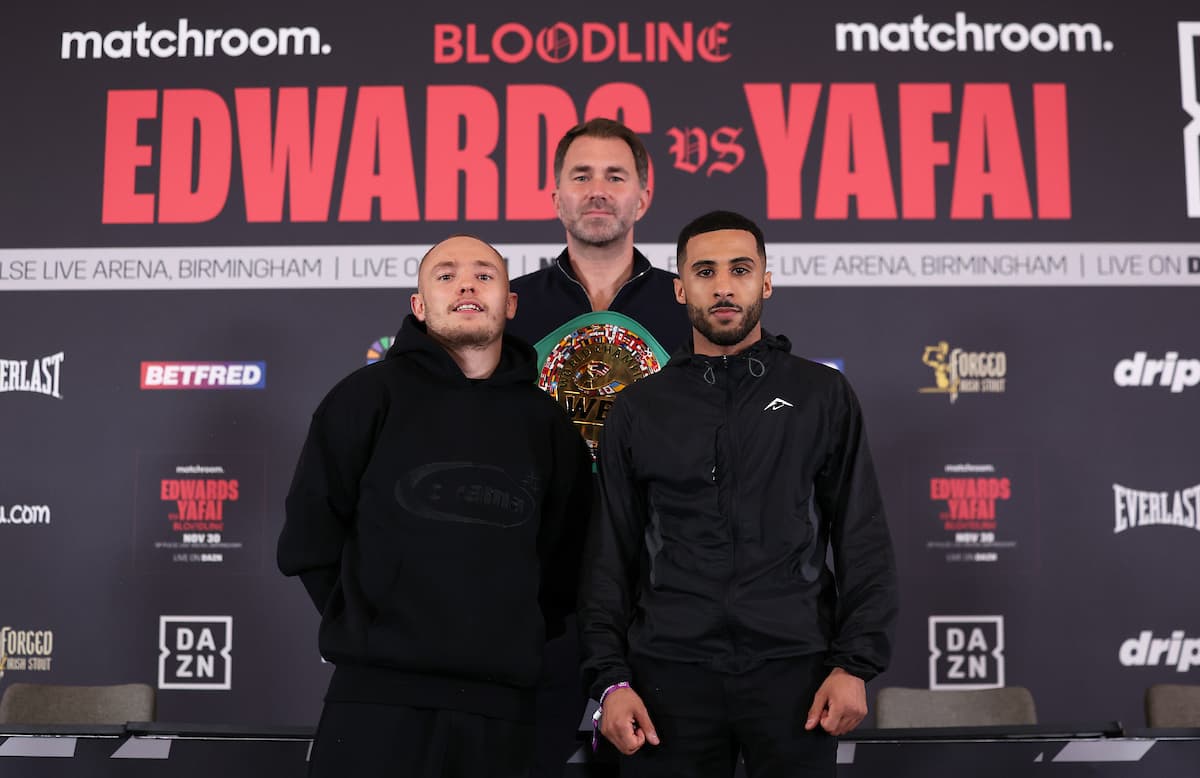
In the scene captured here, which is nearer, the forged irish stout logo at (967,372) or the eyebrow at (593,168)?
the eyebrow at (593,168)

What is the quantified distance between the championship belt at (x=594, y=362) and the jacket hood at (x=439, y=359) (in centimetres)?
30

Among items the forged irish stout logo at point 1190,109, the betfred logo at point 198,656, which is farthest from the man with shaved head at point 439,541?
the forged irish stout logo at point 1190,109

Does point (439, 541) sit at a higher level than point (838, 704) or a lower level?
higher

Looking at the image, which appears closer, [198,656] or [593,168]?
[593,168]

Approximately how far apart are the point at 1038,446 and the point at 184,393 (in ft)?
9.59

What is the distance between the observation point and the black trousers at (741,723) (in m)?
1.59

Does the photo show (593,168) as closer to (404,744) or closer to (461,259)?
(461,259)

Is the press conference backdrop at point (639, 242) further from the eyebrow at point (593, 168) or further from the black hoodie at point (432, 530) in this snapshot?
the black hoodie at point (432, 530)

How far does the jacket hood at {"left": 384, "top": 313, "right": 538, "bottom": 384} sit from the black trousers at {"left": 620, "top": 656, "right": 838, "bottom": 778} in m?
0.57

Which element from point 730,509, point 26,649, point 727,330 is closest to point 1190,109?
point 727,330

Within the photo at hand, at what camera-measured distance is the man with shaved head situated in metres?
1.64

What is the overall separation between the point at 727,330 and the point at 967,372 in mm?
2132

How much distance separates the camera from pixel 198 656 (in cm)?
359

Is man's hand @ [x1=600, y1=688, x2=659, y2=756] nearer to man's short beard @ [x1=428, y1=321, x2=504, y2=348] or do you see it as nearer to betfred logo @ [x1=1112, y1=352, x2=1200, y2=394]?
man's short beard @ [x1=428, y1=321, x2=504, y2=348]
